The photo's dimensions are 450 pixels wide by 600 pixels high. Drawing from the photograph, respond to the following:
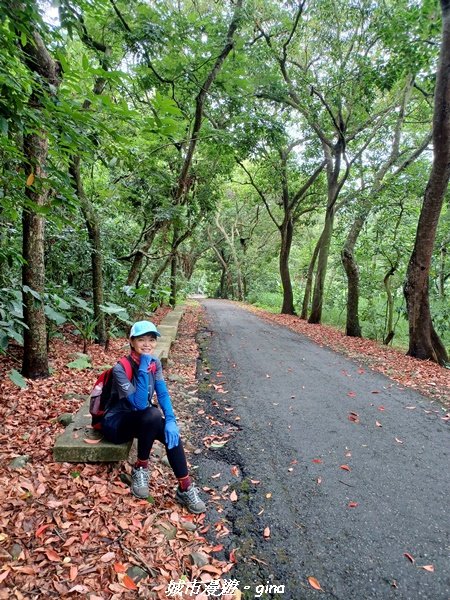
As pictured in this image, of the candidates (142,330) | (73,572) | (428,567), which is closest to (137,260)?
(142,330)

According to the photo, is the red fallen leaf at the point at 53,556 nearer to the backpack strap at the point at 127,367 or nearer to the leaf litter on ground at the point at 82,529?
the leaf litter on ground at the point at 82,529

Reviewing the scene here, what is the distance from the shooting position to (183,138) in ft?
26.5

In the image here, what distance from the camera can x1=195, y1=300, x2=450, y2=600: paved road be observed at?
6.98 ft

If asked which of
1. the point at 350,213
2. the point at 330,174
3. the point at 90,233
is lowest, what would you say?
the point at 90,233

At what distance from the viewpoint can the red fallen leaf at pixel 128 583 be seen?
188 centimetres

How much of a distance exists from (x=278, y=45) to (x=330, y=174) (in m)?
4.47

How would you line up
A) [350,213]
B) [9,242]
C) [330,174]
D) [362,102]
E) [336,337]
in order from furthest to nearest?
[330,174] → [350,213] → [336,337] → [362,102] → [9,242]

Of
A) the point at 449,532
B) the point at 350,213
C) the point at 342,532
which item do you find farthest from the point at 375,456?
the point at 350,213

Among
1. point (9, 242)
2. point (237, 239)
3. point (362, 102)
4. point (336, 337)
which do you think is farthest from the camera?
point (237, 239)

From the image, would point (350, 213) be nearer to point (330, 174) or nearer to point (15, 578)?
point (330, 174)

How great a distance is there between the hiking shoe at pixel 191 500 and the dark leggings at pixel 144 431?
0.44 ft

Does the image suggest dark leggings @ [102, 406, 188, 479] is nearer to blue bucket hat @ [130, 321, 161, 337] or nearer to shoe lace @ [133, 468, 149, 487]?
shoe lace @ [133, 468, 149, 487]

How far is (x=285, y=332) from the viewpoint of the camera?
11.2m

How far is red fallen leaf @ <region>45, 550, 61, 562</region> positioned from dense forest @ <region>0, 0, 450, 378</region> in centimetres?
227
